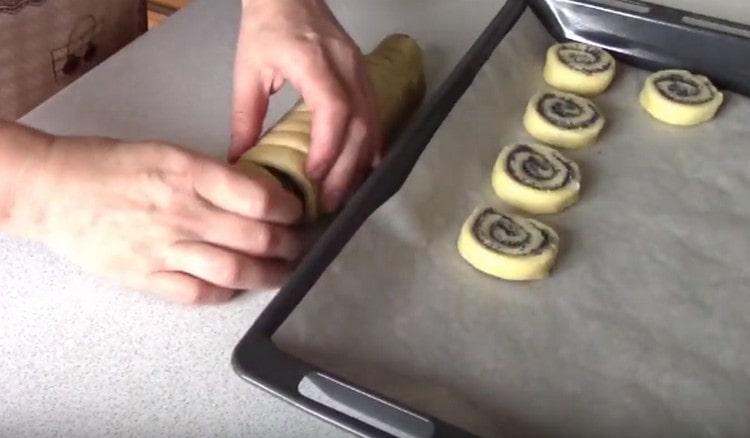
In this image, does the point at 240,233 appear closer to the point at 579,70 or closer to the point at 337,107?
the point at 337,107

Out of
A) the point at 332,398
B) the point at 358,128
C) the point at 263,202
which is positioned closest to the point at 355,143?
the point at 358,128

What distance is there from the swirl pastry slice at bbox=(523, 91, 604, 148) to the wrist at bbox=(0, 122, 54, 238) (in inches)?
15.7

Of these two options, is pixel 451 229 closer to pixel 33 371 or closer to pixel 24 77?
pixel 33 371

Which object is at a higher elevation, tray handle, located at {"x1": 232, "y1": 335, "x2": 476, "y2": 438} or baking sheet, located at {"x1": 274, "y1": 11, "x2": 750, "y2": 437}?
tray handle, located at {"x1": 232, "y1": 335, "x2": 476, "y2": 438}

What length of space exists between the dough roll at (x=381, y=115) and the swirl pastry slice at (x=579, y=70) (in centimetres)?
12

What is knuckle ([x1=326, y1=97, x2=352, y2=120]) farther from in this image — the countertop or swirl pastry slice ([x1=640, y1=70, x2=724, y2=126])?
swirl pastry slice ([x1=640, y1=70, x2=724, y2=126])

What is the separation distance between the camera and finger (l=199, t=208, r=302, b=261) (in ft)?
2.02

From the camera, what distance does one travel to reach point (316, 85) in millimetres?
701

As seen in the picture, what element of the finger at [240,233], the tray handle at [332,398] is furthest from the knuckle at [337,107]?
the tray handle at [332,398]

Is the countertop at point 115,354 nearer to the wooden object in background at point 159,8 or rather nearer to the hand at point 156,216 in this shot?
the hand at point 156,216

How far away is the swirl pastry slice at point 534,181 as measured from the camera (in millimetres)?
721

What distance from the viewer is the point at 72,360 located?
602 millimetres

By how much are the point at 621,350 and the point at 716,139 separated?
283 mm

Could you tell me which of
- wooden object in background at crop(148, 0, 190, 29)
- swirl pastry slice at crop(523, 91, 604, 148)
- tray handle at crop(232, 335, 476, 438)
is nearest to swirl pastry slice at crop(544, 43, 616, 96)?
swirl pastry slice at crop(523, 91, 604, 148)
